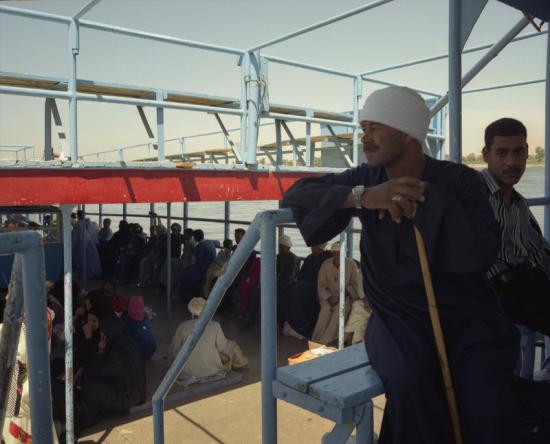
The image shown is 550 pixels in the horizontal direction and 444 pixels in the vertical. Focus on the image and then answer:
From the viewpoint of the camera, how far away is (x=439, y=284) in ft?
4.52

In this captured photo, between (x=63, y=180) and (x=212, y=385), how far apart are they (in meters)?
3.02

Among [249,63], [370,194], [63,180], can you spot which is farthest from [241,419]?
[370,194]

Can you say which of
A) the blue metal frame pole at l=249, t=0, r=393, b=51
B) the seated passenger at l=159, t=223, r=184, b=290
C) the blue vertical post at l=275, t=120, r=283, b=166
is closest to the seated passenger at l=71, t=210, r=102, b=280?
the seated passenger at l=159, t=223, r=184, b=290

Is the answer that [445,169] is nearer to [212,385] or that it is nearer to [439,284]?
[439,284]

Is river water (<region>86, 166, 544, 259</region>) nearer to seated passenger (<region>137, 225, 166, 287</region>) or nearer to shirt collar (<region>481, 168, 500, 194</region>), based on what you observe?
seated passenger (<region>137, 225, 166, 287</region>)

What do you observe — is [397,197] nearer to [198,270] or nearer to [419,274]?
[419,274]

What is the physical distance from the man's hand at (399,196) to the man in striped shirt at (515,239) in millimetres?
829

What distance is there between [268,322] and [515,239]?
1.20 m

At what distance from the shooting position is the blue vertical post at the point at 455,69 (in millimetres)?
1971

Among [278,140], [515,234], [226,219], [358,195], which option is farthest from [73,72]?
[226,219]

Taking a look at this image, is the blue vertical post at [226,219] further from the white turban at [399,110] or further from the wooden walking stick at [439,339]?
the wooden walking stick at [439,339]

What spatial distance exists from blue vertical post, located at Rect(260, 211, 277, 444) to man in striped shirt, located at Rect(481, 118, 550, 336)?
3.41ft

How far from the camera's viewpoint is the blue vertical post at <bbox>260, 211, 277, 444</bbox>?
136 centimetres

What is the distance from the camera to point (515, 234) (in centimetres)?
203
